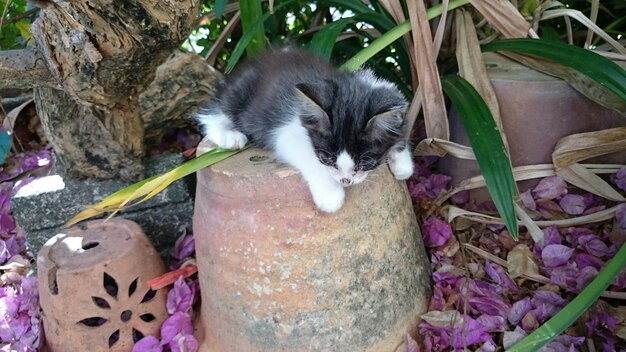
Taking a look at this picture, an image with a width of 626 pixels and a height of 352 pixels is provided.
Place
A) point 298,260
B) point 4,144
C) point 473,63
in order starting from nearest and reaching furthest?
point 298,260
point 473,63
point 4,144

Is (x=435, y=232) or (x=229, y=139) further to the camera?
(x=435, y=232)

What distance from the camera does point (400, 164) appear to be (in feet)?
4.82

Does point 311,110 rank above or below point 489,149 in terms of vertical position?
above

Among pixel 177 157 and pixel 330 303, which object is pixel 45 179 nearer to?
pixel 177 157

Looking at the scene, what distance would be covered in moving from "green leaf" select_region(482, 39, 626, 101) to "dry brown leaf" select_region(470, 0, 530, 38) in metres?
0.05

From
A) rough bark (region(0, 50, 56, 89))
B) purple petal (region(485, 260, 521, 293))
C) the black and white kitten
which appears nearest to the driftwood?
rough bark (region(0, 50, 56, 89))

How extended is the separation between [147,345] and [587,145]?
4.48 ft

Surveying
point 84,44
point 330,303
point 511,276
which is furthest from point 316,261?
point 84,44

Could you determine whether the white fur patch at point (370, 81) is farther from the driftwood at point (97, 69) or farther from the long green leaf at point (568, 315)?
the long green leaf at point (568, 315)

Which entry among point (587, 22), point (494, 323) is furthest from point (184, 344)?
point (587, 22)

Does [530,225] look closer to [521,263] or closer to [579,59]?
[521,263]

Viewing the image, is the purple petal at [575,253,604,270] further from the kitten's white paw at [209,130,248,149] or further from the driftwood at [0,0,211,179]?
the driftwood at [0,0,211,179]

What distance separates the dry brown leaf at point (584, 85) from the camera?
1565 mm

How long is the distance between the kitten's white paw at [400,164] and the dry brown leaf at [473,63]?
1.06ft
